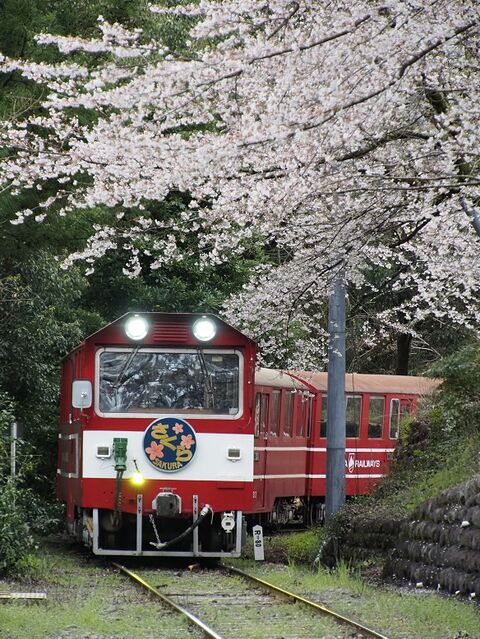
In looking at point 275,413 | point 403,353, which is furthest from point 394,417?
point 403,353

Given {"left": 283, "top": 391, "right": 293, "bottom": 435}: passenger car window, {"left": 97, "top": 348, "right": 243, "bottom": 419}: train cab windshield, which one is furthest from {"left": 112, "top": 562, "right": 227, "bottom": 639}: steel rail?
{"left": 283, "top": 391, "right": 293, "bottom": 435}: passenger car window

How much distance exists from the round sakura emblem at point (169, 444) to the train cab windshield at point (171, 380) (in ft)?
0.90

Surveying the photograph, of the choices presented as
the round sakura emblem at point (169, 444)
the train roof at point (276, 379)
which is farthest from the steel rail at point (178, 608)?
the train roof at point (276, 379)

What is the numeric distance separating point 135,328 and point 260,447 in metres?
3.39

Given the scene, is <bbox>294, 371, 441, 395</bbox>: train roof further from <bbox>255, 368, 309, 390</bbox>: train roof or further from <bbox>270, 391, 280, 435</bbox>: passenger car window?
<bbox>270, 391, 280, 435</bbox>: passenger car window

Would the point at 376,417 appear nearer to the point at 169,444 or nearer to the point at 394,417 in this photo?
the point at 394,417

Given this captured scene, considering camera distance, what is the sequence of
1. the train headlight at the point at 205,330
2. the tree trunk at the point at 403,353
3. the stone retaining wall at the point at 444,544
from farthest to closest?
the tree trunk at the point at 403,353 < the train headlight at the point at 205,330 < the stone retaining wall at the point at 444,544

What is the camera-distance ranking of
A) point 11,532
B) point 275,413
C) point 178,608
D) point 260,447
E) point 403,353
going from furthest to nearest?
point 403,353 < point 275,413 < point 260,447 < point 11,532 < point 178,608

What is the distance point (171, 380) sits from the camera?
13844 mm

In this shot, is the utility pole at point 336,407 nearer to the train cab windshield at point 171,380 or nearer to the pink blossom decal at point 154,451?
the train cab windshield at point 171,380

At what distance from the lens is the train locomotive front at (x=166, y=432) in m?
13.5

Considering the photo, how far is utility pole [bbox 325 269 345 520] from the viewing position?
15078 mm

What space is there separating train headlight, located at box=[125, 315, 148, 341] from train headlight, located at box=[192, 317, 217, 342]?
0.61 meters

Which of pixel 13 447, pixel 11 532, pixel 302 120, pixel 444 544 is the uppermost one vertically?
pixel 302 120
